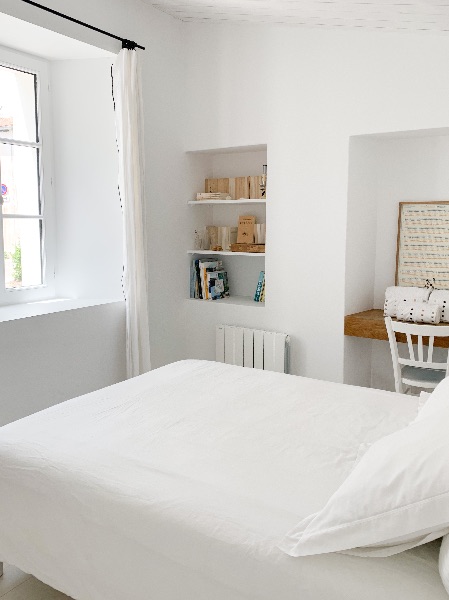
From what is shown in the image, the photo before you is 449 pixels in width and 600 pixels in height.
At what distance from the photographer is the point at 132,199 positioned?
3.72 m

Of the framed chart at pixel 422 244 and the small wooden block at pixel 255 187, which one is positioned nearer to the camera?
the framed chart at pixel 422 244

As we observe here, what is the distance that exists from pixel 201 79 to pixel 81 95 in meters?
0.91

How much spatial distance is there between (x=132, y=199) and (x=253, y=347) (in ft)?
4.49

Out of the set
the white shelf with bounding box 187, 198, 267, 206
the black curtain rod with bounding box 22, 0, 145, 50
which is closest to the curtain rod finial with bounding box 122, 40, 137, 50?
the black curtain rod with bounding box 22, 0, 145, 50

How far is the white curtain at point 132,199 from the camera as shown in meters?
3.67

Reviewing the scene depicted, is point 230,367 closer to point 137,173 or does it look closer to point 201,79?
point 137,173

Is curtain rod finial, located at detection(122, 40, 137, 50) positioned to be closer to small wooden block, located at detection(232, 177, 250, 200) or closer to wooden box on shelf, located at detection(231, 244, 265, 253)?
small wooden block, located at detection(232, 177, 250, 200)

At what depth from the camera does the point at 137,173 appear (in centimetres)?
375

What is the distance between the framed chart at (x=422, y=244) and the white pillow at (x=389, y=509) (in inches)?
101

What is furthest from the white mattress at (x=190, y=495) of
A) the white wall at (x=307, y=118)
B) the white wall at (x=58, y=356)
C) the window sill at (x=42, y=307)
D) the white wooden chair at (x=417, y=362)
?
the white wall at (x=307, y=118)

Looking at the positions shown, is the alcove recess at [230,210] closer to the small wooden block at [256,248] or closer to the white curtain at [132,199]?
the small wooden block at [256,248]

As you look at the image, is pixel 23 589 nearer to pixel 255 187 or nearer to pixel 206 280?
pixel 206 280

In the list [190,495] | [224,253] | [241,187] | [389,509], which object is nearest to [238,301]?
[224,253]

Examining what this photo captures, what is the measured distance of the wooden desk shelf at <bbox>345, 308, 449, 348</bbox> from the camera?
142 inches
